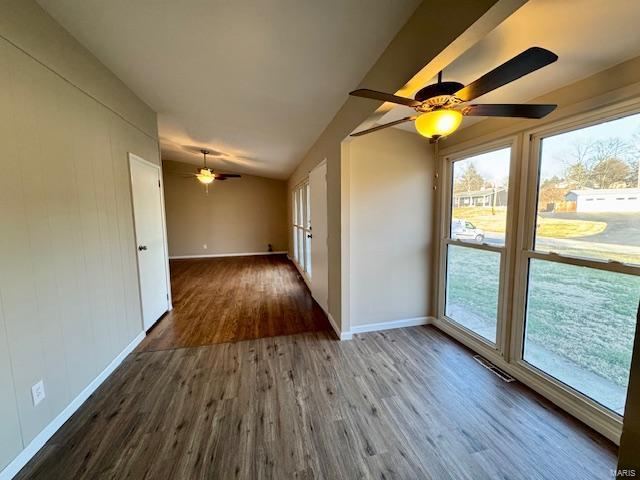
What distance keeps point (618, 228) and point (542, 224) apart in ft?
1.38

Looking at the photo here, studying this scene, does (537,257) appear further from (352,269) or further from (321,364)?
(321,364)

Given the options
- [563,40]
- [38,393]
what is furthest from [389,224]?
[38,393]

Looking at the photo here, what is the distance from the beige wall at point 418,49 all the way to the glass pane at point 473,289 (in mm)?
1247

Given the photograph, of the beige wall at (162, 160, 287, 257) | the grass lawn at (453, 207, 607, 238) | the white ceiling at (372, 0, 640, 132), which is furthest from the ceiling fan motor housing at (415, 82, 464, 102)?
the beige wall at (162, 160, 287, 257)

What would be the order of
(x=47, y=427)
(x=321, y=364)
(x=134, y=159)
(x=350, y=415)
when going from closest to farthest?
(x=47, y=427) → (x=350, y=415) → (x=321, y=364) → (x=134, y=159)

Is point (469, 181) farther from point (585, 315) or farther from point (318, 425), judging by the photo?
point (318, 425)

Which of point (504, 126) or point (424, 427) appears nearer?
point (424, 427)

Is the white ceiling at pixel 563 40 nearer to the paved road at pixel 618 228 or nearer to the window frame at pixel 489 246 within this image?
the window frame at pixel 489 246

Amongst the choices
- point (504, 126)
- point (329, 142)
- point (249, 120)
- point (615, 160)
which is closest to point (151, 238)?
point (249, 120)

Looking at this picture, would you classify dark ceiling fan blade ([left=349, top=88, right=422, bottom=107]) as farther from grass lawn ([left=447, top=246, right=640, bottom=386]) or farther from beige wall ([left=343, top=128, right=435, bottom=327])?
grass lawn ([left=447, top=246, right=640, bottom=386])

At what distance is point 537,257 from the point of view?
1.95m

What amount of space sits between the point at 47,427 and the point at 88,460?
1.30ft

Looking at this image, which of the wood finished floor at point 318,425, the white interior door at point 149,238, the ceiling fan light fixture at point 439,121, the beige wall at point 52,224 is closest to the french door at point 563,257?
the wood finished floor at point 318,425

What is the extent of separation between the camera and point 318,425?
168cm
